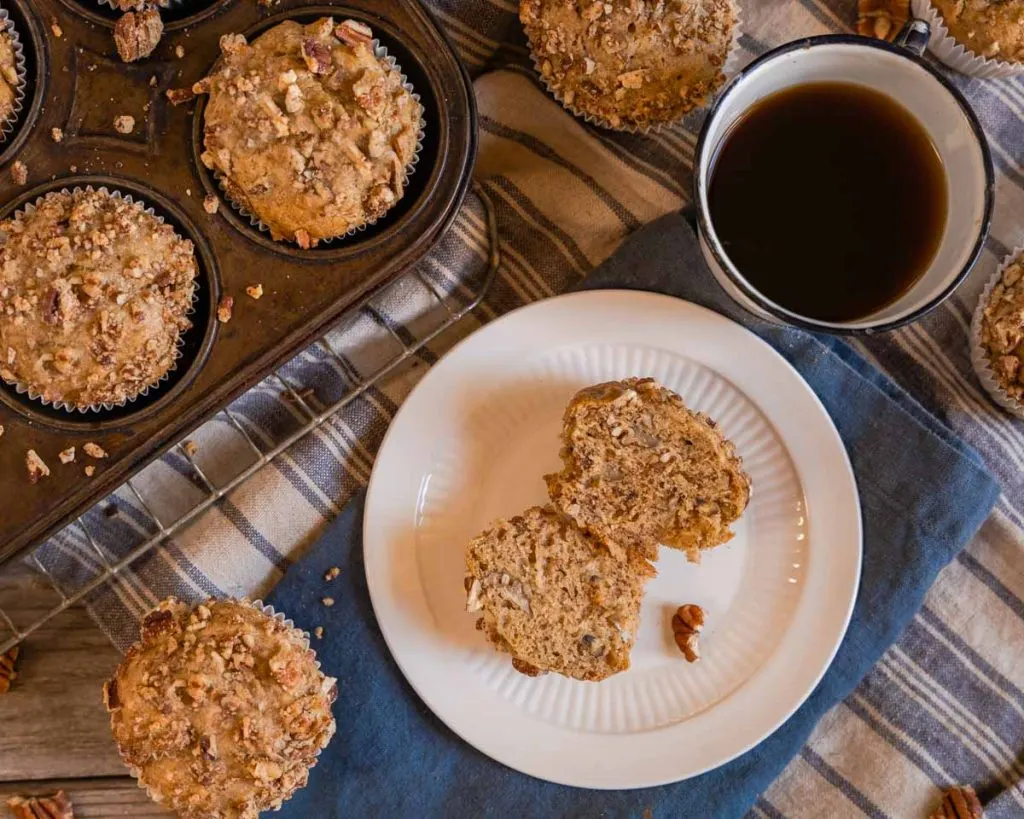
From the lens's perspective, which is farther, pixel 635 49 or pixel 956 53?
pixel 956 53

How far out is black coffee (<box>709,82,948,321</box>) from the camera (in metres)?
2.17

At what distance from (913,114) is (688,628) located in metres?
1.25

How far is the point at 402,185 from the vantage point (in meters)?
2.07

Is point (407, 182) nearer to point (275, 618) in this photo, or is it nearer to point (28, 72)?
point (28, 72)

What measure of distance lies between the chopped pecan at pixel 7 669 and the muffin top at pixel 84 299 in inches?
30.7

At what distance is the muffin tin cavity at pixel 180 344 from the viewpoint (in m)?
2.06

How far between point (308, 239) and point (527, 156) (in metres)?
0.65

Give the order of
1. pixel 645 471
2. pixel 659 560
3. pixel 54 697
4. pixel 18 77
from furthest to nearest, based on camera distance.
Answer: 1. pixel 54 697
2. pixel 659 560
3. pixel 645 471
4. pixel 18 77

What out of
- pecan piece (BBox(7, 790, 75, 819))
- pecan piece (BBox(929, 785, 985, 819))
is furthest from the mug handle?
pecan piece (BBox(7, 790, 75, 819))

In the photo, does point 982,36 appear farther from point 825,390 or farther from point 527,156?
point 527,156

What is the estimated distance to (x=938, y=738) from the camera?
8.06ft

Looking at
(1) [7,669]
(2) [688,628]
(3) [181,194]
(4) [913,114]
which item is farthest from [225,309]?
(4) [913,114]

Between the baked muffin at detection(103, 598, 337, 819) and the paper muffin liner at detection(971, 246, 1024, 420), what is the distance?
1725 mm

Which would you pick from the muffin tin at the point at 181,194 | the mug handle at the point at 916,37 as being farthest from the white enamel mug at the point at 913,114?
the muffin tin at the point at 181,194
